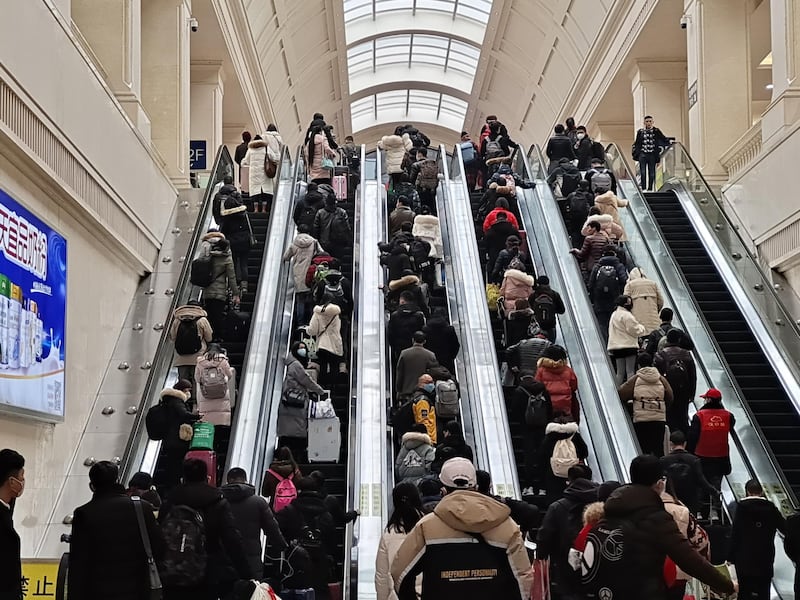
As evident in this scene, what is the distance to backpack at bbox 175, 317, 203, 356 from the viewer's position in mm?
11695

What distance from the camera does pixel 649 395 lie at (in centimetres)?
1054

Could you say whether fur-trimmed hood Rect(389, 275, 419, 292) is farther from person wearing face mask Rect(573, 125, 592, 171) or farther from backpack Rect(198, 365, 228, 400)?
person wearing face mask Rect(573, 125, 592, 171)

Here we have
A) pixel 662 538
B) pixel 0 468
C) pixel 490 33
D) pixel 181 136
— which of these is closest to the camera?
pixel 662 538

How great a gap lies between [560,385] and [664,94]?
56.2 feet

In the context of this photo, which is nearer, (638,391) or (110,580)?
(110,580)

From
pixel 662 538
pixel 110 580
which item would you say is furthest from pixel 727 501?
pixel 110 580

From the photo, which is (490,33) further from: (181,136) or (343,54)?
(181,136)

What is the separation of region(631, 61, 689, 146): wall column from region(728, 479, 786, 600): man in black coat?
19025 millimetres

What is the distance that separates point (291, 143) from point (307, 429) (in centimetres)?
2907

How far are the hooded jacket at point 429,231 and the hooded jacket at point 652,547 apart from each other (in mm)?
10406

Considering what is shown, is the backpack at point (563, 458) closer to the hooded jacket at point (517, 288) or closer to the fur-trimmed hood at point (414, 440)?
the fur-trimmed hood at point (414, 440)

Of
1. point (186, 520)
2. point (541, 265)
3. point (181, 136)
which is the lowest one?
point (186, 520)

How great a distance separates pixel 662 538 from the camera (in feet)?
16.7

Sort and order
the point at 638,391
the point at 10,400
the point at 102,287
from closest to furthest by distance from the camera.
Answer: the point at 10,400 < the point at 638,391 < the point at 102,287
